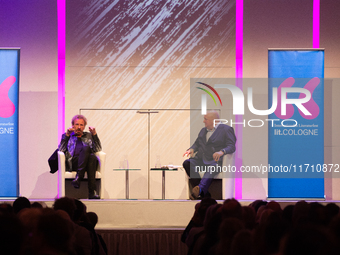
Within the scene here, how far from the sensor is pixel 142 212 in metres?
4.72

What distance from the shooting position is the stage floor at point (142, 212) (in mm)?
4691

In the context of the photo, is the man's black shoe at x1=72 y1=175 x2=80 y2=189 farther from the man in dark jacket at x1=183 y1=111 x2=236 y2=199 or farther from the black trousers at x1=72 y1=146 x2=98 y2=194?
the man in dark jacket at x1=183 y1=111 x2=236 y2=199

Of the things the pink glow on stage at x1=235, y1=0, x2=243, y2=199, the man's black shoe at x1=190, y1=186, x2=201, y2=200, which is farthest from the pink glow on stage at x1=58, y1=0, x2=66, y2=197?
the pink glow on stage at x1=235, y1=0, x2=243, y2=199

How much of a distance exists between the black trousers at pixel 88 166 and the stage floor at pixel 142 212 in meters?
0.29

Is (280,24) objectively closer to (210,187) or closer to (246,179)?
(246,179)

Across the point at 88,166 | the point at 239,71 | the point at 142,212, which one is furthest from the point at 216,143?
the point at 88,166

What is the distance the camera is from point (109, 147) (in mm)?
6320

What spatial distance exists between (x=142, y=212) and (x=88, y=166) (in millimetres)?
929

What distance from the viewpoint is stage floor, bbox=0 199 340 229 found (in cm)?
469

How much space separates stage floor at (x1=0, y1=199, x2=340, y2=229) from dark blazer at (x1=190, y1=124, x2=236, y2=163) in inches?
32.1

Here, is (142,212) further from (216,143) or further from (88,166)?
(216,143)

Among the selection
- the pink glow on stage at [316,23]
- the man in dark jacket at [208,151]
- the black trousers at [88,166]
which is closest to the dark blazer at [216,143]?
the man in dark jacket at [208,151]

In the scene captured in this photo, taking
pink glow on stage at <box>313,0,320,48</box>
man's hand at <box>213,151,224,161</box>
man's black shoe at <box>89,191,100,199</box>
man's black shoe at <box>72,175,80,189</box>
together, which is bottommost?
man's black shoe at <box>89,191,100,199</box>

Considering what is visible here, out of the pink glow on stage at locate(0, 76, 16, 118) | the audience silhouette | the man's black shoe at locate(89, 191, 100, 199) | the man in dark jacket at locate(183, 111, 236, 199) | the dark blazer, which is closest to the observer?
the audience silhouette
